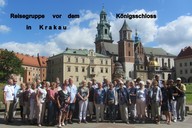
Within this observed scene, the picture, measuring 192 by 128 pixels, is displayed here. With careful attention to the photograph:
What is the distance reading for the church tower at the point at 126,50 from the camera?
106 m

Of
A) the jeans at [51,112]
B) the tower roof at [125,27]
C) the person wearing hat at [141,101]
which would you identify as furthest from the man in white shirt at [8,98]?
the tower roof at [125,27]

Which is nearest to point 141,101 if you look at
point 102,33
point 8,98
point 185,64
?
point 8,98

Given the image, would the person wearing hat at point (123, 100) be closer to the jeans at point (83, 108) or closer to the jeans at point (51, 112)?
the jeans at point (83, 108)

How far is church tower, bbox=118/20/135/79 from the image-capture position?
347 ft

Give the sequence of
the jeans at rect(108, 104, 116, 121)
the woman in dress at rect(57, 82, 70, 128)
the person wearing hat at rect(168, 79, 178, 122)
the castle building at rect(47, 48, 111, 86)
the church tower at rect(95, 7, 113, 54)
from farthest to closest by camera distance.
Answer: the church tower at rect(95, 7, 113, 54) < the castle building at rect(47, 48, 111, 86) < the person wearing hat at rect(168, 79, 178, 122) < the jeans at rect(108, 104, 116, 121) < the woman in dress at rect(57, 82, 70, 128)

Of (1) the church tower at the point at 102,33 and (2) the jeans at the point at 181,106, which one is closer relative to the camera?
(2) the jeans at the point at 181,106

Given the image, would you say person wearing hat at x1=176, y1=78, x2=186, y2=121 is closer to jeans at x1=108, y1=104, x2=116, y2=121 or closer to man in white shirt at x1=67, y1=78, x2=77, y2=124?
jeans at x1=108, y1=104, x2=116, y2=121

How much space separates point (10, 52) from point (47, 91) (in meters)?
67.5

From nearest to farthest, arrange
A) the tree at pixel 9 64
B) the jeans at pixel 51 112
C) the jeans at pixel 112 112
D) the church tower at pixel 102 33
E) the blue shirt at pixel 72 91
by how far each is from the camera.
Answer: the jeans at pixel 51 112 < the blue shirt at pixel 72 91 < the jeans at pixel 112 112 < the tree at pixel 9 64 < the church tower at pixel 102 33

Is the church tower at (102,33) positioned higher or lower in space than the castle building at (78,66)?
higher

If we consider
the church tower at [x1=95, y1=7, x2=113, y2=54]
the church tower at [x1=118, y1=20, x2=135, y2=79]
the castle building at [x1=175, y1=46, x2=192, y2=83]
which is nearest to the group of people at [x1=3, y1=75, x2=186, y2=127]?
the church tower at [x1=118, y1=20, x2=135, y2=79]

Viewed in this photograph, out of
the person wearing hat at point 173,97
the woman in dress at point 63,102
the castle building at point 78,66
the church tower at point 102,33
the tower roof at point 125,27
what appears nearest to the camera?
the woman in dress at point 63,102

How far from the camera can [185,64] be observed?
108 metres

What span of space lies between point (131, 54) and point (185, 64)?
63.9 feet
